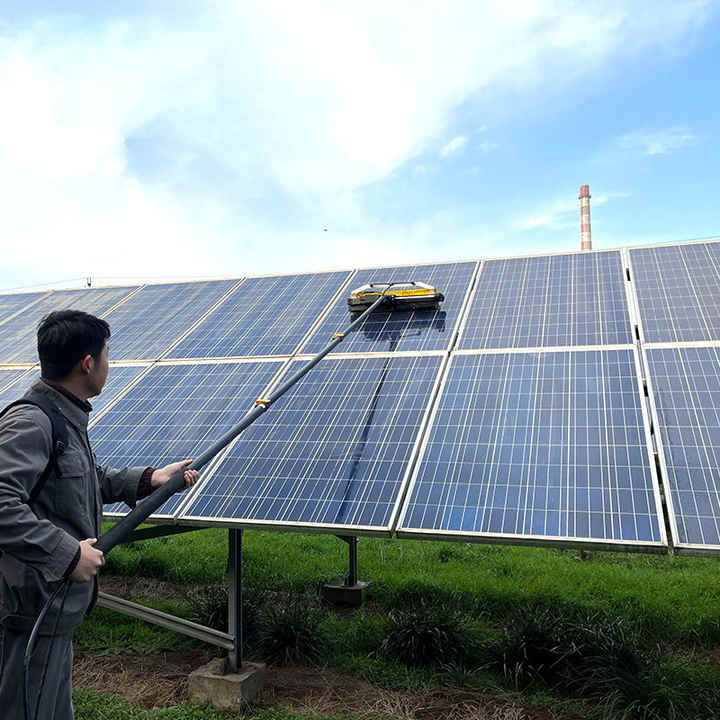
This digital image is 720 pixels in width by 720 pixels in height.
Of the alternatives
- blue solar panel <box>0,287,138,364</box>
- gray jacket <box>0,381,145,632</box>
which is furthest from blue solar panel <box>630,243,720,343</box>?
blue solar panel <box>0,287,138,364</box>

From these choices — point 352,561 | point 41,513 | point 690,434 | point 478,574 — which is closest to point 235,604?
point 352,561

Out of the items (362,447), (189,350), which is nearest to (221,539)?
(189,350)

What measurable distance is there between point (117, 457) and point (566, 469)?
4.75 meters

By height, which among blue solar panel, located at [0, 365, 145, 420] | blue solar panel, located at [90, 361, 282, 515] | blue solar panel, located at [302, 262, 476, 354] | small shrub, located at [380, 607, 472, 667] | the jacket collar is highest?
blue solar panel, located at [302, 262, 476, 354]

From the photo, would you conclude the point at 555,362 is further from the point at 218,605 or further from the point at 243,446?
the point at 218,605

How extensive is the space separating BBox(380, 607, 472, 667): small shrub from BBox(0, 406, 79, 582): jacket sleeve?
5.25 metres

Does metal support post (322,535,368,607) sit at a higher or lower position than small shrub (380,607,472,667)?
higher

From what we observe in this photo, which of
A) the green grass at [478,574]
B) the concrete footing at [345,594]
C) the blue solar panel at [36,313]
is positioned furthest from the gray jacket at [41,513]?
the blue solar panel at [36,313]

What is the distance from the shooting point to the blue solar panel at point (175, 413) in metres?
7.10

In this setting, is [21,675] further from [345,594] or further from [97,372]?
[345,594]

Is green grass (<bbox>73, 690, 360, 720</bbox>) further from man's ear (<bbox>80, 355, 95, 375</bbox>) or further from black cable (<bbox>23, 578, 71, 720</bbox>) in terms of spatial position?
man's ear (<bbox>80, 355, 95, 375</bbox>)

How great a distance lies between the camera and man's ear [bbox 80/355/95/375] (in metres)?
3.53

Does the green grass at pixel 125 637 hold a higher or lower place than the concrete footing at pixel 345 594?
lower

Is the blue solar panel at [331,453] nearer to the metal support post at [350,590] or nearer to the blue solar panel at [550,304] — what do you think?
the blue solar panel at [550,304]
